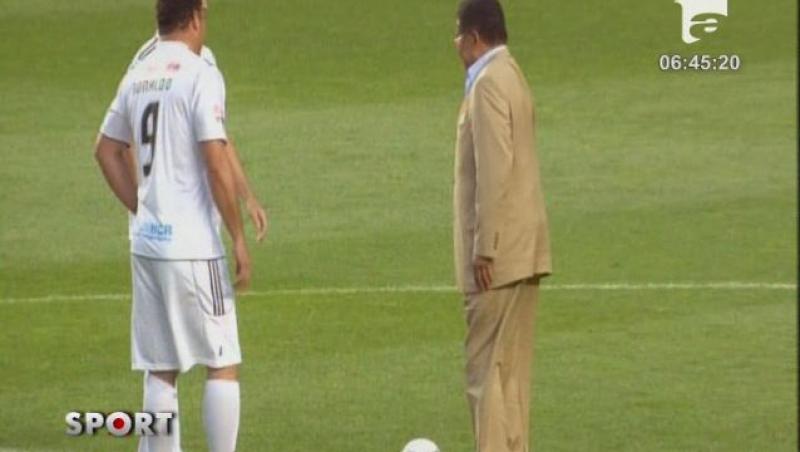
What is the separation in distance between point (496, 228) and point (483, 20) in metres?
0.80

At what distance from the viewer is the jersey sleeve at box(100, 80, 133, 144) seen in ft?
30.2

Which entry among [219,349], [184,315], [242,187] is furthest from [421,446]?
[242,187]

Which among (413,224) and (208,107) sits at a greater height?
(208,107)

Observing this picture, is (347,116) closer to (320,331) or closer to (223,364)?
(320,331)

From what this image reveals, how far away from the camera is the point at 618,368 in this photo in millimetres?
11742

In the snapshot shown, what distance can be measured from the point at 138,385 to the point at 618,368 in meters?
2.33

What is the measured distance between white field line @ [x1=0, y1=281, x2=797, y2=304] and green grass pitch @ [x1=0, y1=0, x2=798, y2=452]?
0.06 meters

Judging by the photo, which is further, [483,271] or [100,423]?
[100,423]

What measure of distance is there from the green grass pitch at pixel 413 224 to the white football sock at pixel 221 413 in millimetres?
1062

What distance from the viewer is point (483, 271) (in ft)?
29.9

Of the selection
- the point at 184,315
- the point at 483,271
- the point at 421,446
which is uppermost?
the point at 483,271

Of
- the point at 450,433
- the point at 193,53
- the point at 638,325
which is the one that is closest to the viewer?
the point at 193,53

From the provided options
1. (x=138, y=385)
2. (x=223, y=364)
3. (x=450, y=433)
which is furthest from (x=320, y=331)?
(x=223, y=364)

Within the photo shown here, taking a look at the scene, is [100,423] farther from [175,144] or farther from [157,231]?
[175,144]
